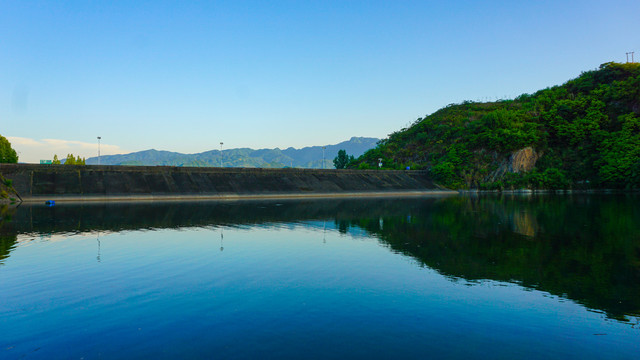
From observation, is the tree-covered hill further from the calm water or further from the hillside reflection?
the calm water

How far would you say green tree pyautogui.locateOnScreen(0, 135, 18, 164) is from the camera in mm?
114419

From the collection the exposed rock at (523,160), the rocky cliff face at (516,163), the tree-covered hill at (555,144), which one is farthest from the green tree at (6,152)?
the exposed rock at (523,160)

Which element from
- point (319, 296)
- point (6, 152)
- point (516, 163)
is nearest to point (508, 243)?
point (319, 296)

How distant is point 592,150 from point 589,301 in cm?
12219

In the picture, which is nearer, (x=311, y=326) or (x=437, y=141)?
(x=311, y=326)

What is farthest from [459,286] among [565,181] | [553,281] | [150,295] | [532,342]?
[565,181]

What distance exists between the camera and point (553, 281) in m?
15.3

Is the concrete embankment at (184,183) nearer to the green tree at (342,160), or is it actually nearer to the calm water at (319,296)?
the calm water at (319,296)

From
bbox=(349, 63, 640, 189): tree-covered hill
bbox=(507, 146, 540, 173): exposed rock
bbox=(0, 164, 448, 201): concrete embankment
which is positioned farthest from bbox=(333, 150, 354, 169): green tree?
bbox=(507, 146, 540, 173): exposed rock

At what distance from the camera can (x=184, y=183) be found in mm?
73500

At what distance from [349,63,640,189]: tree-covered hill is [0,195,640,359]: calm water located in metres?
91.2

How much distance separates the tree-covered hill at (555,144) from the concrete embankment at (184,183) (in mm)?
25434

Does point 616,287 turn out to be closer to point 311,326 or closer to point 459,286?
point 459,286

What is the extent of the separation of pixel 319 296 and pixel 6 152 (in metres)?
146
